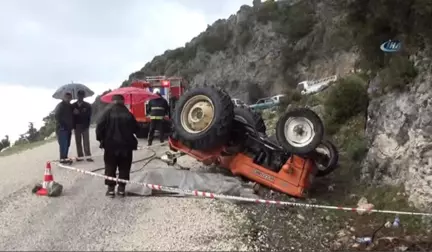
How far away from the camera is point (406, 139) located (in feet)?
27.6

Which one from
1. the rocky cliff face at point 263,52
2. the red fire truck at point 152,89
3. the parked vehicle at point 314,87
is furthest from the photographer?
the rocky cliff face at point 263,52

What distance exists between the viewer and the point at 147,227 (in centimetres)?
725

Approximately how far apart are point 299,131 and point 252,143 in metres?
1.19

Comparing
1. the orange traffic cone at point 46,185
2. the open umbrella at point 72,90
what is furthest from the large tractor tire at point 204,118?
the open umbrella at point 72,90

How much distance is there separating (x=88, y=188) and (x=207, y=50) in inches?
2116

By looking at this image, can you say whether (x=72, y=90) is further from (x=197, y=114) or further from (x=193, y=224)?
(x=193, y=224)

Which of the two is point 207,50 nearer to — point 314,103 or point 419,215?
point 314,103

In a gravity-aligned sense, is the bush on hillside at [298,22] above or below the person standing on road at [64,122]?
above

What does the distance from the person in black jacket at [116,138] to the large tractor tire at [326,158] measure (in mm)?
3223

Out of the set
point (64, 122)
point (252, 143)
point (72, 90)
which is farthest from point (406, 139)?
point (72, 90)

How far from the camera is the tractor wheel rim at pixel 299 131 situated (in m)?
9.10

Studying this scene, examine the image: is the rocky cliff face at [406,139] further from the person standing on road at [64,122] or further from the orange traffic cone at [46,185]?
the person standing on road at [64,122]

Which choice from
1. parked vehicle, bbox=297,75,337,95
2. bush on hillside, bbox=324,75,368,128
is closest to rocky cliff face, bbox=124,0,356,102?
parked vehicle, bbox=297,75,337,95

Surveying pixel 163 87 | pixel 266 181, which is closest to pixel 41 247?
pixel 266 181
